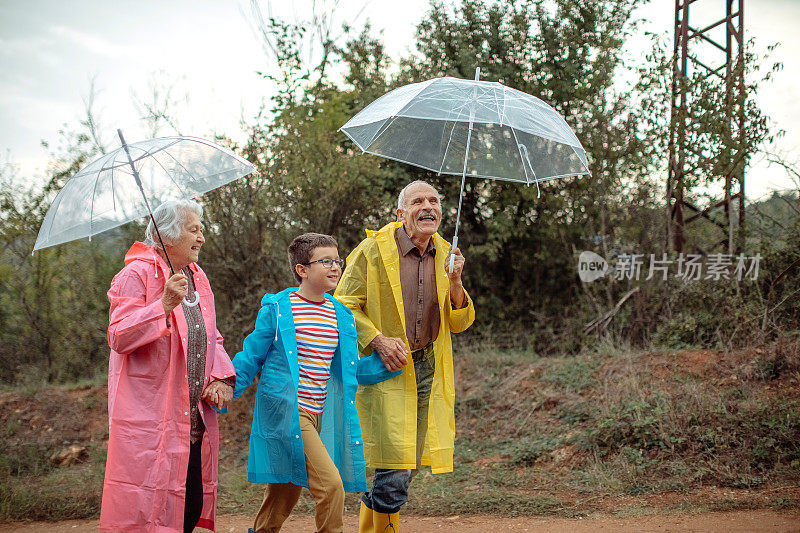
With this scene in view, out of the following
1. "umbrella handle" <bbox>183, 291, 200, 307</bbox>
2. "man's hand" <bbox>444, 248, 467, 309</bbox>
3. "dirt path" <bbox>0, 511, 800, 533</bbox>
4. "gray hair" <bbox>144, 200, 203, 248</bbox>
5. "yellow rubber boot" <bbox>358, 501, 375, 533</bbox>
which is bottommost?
"dirt path" <bbox>0, 511, 800, 533</bbox>

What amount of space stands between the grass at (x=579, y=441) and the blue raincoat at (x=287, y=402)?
250 cm

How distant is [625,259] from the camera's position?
1051 centimetres

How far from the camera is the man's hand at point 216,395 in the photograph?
3.61 metres

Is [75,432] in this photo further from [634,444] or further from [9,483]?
[634,444]

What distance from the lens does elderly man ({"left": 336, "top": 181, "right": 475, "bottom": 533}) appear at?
4.18 metres

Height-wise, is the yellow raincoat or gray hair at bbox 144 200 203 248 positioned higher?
gray hair at bbox 144 200 203 248

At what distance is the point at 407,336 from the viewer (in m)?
4.25

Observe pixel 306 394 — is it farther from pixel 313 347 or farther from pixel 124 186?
pixel 124 186

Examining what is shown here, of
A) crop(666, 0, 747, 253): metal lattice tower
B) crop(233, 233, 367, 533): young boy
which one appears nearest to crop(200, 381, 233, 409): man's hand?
crop(233, 233, 367, 533): young boy

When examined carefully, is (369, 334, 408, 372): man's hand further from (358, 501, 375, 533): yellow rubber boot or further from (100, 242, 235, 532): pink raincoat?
(100, 242, 235, 532): pink raincoat

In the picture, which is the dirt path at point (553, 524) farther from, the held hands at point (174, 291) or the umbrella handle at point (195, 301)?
the held hands at point (174, 291)

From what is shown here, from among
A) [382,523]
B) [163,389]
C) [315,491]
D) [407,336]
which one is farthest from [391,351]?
[163,389]

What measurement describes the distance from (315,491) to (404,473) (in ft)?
2.69

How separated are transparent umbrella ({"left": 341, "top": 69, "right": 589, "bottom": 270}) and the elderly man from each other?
28cm
